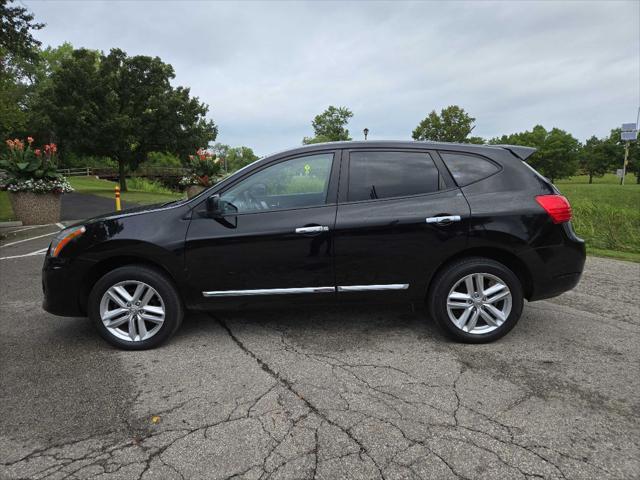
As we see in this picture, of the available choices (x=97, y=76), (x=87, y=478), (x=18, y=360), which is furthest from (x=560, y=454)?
(x=97, y=76)

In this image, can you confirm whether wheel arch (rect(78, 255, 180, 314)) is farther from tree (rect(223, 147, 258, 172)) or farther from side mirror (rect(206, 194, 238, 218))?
tree (rect(223, 147, 258, 172))

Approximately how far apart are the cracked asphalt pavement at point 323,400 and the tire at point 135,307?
0.16 metres

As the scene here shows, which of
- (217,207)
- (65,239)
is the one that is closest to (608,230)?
(217,207)

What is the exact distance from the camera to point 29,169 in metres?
11.3

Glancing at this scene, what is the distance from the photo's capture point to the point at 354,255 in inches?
136

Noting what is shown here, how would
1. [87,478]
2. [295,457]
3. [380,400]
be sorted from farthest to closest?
1. [380,400]
2. [295,457]
3. [87,478]

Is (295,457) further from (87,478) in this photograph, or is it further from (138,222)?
(138,222)

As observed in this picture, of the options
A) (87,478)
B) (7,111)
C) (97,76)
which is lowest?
(87,478)

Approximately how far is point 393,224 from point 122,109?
95.1ft

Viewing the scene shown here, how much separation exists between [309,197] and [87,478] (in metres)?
2.45

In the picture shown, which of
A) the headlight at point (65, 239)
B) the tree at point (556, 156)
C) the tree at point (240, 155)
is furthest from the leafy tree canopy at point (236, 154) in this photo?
the headlight at point (65, 239)

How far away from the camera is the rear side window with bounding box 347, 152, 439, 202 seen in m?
3.56

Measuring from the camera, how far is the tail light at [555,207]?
3486 millimetres

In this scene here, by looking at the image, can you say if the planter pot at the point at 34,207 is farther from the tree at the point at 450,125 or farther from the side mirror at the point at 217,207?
the tree at the point at 450,125
